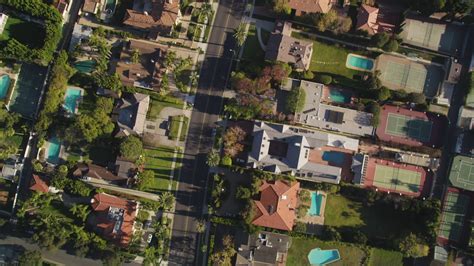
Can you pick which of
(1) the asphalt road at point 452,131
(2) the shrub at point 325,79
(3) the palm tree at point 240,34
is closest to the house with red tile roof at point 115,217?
(3) the palm tree at point 240,34

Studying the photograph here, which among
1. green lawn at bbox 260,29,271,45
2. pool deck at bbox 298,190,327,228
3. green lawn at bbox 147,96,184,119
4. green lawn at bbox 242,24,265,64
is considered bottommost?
pool deck at bbox 298,190,327,228

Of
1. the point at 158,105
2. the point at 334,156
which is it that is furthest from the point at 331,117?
the point at 158,105

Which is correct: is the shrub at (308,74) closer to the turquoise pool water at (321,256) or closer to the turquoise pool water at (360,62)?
the turquoise pool water at (360,62)

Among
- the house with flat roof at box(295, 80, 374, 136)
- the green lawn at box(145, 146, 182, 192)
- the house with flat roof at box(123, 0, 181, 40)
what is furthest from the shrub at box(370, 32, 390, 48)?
the green lawn at box(145, 146, 182, 192)

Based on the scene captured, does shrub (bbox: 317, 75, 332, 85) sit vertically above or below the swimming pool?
above

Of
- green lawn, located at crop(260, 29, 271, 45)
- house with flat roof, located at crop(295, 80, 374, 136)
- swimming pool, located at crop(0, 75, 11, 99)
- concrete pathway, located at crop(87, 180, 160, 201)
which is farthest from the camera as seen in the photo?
swimming pool, located at crop(0, 75, 11, 99)

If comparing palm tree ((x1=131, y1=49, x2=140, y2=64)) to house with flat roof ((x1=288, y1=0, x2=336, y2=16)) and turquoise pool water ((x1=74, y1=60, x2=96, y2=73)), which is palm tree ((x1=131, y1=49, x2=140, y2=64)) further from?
house with flat roof ((x1=288, y1=0, x2=336, y2=16))

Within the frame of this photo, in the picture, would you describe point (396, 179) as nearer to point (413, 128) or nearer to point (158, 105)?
point (413, 128)
